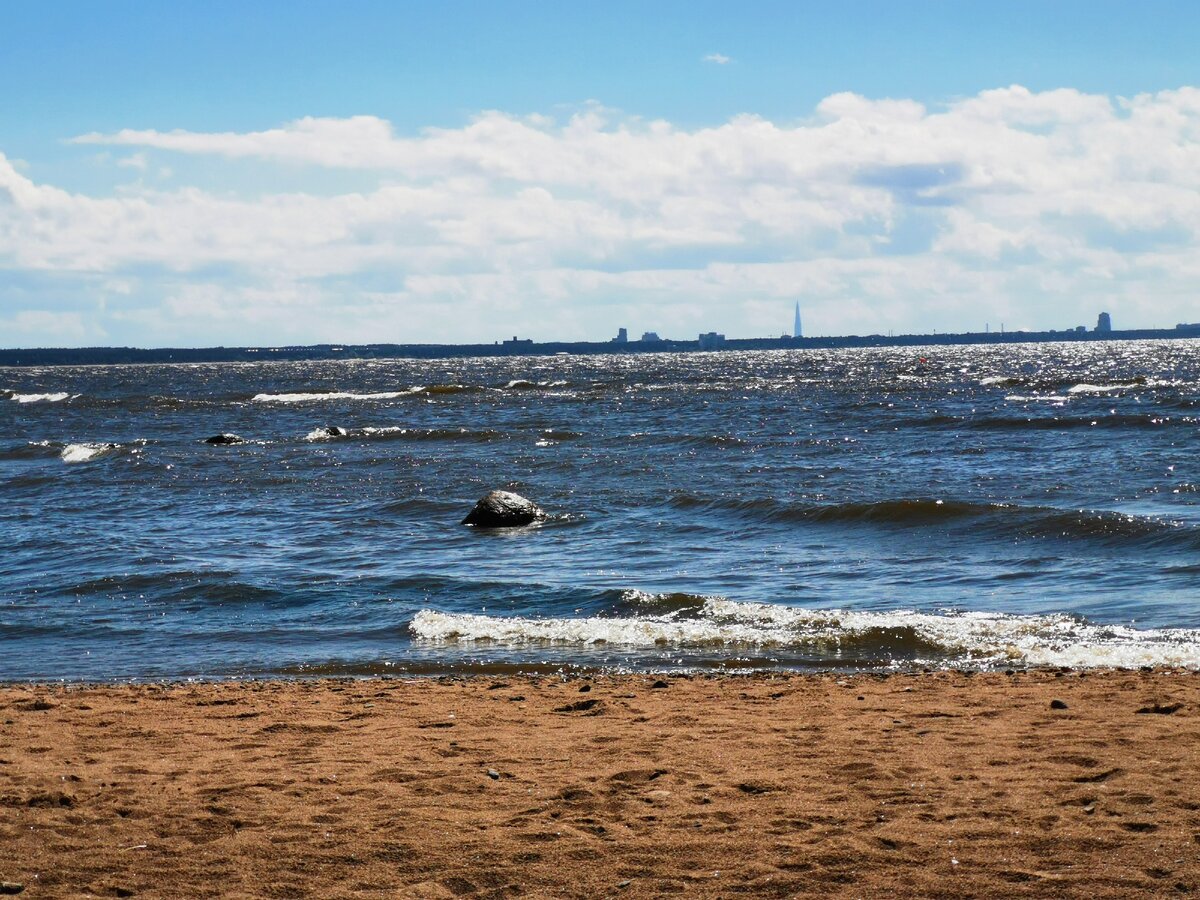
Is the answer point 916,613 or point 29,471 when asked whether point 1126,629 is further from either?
point 29,471

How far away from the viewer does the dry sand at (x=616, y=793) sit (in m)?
5.25

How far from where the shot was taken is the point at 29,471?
30188 millimetres

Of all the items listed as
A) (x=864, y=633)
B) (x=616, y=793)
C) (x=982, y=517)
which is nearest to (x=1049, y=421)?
(x=982, y=517)

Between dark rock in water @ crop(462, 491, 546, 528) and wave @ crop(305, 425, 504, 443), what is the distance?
19136 millimetres

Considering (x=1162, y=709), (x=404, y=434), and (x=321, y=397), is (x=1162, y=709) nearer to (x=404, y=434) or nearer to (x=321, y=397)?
(x=404, y=434)

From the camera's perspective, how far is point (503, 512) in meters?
19.0

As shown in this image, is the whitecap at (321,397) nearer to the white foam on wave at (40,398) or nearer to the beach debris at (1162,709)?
the white foam on wave at (40,398)

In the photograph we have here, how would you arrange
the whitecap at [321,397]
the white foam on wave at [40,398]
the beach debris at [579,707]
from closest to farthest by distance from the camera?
1. the beach debris at [579,707]
2. the whitecap at [321,397]
3. the white foam on wave at [40,398]

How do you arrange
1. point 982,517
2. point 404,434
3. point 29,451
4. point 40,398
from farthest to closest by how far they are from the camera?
point 40,398
point 404,434
point 29,451
point 982,517

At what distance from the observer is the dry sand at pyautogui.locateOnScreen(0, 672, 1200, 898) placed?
5.25 meters

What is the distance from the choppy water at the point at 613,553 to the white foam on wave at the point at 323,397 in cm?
3206

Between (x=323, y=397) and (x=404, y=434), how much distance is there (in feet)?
107

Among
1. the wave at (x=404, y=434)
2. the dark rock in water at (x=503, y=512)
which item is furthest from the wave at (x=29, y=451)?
the dark rock in water at (x=503, y=512)

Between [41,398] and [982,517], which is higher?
[41,398]
